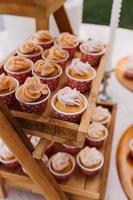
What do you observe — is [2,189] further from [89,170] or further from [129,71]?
[129,71]

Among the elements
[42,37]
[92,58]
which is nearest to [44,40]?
[42,37]

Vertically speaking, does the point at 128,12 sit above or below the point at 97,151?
above

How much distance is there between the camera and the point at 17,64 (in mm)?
870

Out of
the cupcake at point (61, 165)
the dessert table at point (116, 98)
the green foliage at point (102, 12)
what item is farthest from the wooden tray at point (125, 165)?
the green foliage at point (102, 12)

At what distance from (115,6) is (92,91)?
1.86ft

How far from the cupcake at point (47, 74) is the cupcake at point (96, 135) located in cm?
37

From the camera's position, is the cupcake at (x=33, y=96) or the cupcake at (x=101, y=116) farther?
the cupcake at (x=101, y=116)

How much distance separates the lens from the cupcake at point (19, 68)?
864 mm

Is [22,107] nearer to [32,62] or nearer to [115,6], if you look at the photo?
[32,62]

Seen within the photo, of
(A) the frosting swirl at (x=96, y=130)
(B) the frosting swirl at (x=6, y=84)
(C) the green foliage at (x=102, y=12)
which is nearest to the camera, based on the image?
(B) the frosting swirl at (x=6, y=84)

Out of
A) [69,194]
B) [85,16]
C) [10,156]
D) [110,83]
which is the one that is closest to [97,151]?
[69,194]

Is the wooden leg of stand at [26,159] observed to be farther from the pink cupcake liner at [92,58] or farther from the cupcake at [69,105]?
the pink cupcake liner at [92,58]

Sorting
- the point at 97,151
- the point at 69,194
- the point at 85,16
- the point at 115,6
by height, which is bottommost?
the point at 69,194

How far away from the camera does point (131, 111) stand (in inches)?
62.7
